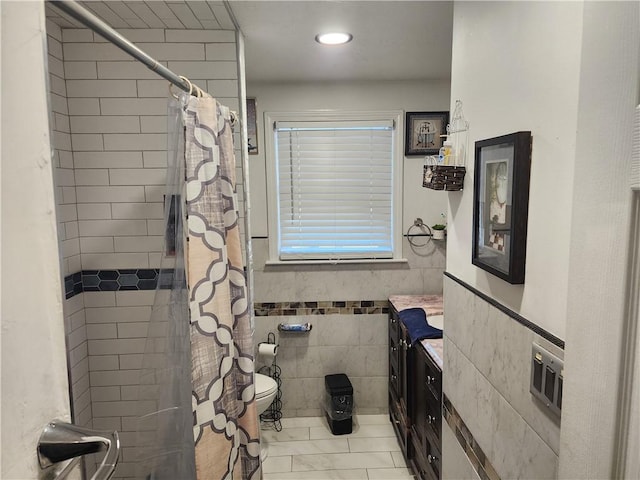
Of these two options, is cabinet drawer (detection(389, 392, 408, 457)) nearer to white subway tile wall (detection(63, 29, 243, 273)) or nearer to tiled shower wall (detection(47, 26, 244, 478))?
tiled shower wall (detection(47, 26, 244, 478))

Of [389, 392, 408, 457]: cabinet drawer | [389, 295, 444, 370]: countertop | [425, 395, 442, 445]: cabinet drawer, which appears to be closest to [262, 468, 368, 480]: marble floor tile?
[389, 392, 408, 457]: cabinet drawer

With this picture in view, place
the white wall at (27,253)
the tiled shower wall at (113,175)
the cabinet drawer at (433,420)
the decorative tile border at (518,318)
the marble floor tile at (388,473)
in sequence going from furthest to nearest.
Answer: the marble floor tile at (388,473), the tiled shower wall at (113,175), the cabinet drawer at (433,420), the decorative tile border at (518,318), the white wall at (27,253)

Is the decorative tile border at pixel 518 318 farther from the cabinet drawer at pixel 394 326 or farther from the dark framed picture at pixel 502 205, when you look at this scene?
the cabinet drawer at pixel 394 326

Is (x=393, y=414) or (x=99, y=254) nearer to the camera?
(x=99, y=254)

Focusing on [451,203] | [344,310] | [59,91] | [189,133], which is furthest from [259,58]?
[344,310]

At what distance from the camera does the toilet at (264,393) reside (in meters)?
2.46

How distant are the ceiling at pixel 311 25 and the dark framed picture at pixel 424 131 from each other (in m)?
0.43

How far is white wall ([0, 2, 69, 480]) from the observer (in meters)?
0.46

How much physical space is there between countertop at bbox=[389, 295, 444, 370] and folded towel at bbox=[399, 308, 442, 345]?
1.8 inches

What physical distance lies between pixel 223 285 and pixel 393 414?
2.17 meters

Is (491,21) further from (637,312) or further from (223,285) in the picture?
(223,285)

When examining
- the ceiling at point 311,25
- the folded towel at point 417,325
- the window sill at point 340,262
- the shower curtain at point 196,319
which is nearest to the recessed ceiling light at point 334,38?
the ceiling at point 311,25

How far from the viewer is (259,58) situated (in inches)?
91.6

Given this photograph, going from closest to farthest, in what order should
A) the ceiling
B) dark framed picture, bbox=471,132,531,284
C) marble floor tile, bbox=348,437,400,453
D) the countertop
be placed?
dark framed picture, bbox=471,132,531,284 → the ceiling → the countertop → marble floor tile, bbox=348,437,400,453
